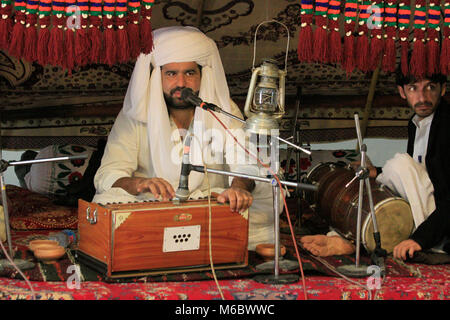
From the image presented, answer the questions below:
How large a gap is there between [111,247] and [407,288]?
4.20 feet

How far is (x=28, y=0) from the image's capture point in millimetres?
3080

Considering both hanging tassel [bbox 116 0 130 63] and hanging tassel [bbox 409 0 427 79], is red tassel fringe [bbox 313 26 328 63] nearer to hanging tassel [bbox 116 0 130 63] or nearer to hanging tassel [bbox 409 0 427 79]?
hanging tassel [bbox 409 0 427 79]

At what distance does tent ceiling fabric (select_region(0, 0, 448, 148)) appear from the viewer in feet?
14.7

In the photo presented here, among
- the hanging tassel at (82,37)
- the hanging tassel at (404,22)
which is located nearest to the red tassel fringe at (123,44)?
the hanging tassel at (82,37)

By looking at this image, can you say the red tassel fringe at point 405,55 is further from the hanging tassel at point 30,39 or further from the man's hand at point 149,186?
the hanging tassel at point 30,39

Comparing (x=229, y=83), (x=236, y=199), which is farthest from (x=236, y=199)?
(x=229, y=83)

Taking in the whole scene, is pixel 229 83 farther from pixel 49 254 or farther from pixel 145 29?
pixel 49 254

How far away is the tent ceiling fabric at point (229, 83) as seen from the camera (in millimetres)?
4480

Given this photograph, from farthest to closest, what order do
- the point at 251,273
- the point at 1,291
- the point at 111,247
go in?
the point at 251,273
the point at 111,247
the point at 1,291

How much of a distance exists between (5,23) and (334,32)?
59.1 inches

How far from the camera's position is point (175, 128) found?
3932 mm

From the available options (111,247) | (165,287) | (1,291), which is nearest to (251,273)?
(165,287)

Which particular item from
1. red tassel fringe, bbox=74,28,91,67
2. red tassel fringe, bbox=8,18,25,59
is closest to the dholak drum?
red tassel fringe, bbox=74,28,91,67

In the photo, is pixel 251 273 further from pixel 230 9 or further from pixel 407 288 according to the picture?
pixel 230 9
